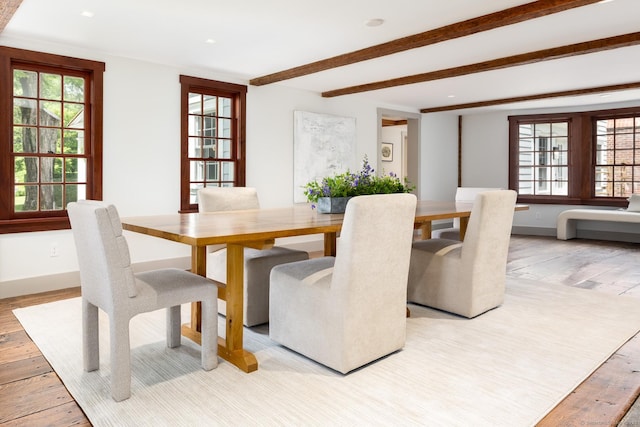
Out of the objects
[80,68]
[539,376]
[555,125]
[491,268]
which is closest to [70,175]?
[80,68]

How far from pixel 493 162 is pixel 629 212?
2.36 m

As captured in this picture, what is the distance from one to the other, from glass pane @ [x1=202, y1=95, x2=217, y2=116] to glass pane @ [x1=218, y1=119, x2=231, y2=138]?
0.14 meters

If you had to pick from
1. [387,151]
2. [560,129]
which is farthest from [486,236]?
[387,151]

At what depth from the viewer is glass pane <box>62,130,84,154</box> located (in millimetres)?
4332

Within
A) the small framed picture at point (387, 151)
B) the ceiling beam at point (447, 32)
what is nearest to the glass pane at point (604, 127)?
the small framed picture at point (387, 151)

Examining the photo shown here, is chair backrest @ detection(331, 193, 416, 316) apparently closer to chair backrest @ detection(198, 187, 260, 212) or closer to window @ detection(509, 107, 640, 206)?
chair backrest @ detection(198, 187, 260, 212)

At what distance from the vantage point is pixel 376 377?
90.5 inches

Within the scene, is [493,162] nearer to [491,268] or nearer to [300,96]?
[300,96]

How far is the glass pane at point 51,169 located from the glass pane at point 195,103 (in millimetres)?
1494

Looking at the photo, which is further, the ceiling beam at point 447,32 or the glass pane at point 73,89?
the glass pane at point 73,89

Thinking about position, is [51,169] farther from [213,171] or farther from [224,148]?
[224,148]

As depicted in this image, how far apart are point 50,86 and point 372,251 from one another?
361 centimetres

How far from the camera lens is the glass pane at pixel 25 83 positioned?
13.3 ft

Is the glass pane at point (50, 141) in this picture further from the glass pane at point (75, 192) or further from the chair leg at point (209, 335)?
the chair leg at point (209, 335)
